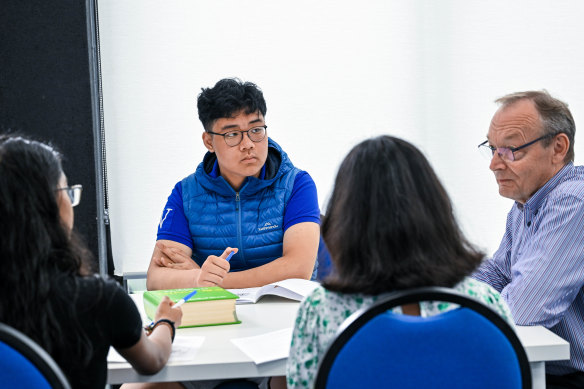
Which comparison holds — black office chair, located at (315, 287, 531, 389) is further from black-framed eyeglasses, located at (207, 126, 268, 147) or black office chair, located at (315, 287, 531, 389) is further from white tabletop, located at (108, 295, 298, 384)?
black-framed eyeglasses, located at (207, 126, 268, 147)

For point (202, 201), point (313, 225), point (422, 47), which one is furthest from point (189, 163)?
point (422, 47)

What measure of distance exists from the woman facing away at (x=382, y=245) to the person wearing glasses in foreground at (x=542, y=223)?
1.70 feet

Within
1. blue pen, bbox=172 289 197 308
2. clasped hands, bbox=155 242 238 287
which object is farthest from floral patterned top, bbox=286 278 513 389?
clasped hands, bbox=155 242 238 287

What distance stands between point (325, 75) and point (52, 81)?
5.04 feet

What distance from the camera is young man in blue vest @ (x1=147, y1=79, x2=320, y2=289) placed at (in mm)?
2537

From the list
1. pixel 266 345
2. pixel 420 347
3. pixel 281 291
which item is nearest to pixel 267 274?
pixel 281 291

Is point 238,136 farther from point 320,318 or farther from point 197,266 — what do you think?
point 320,318

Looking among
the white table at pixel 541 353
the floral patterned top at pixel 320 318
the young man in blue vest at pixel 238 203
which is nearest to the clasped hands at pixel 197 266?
the young man in blue vest at pixel 238 203

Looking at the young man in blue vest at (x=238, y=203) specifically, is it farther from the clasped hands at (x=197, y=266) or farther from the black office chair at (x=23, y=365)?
the black office chair at (x=23, y=365)

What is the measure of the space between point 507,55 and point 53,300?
3.30 metres

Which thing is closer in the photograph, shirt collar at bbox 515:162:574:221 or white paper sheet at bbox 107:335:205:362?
white paper sheet at bbox 107:335:205:362

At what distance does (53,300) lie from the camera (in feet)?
3.94

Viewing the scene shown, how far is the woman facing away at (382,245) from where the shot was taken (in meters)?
1.15

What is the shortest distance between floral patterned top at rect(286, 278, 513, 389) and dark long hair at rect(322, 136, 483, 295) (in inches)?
1.5
